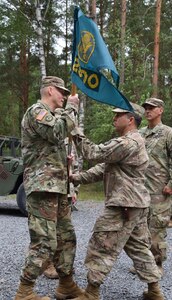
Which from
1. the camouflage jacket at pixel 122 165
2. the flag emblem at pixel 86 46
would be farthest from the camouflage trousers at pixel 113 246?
the flag emblem at pixel 86 46

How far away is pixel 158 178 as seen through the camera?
16.4ft

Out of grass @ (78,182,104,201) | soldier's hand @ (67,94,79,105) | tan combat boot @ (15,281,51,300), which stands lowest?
grass @ (78,182,104,201)

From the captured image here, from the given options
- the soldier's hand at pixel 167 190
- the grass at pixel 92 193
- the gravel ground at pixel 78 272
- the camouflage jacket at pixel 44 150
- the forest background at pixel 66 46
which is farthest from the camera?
the forest background at pixel 66 46

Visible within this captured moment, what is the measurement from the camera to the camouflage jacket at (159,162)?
4.99 meters

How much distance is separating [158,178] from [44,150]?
5.49 ft

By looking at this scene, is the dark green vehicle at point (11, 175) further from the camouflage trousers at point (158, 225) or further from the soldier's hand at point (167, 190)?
the soldier's hand at point (167, 190)

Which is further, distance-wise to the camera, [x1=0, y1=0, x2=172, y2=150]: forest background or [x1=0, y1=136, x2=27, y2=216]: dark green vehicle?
[x1=0, y1=0, x2=172, y2=150]: forest background

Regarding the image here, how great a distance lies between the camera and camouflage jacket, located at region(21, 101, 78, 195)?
3.64 m

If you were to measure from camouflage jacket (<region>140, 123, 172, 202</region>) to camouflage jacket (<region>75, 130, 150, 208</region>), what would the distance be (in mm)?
895

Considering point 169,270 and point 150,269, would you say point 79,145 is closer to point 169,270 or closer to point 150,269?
point 150,269

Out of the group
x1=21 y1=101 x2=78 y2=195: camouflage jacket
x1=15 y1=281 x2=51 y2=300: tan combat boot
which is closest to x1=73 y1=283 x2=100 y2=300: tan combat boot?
x1=15 y1=281 x2=51 y2=300: tan combat boot

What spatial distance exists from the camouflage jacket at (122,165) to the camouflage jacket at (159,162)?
2.94ft

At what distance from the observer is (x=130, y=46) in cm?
1591

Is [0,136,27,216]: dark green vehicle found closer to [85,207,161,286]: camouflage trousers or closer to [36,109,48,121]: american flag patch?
[85,207,161,286]: camouflage trousers
